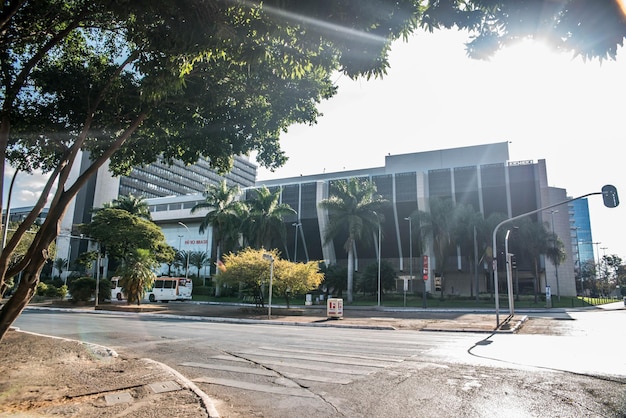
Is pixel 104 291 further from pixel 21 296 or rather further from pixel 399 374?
pixel 399 374

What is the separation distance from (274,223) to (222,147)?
137 feet

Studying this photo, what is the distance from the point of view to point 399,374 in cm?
890

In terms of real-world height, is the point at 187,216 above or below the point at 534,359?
above

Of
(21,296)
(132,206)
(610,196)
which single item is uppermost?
(132,206)

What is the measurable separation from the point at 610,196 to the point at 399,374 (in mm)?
13904

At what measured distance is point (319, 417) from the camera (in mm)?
6008

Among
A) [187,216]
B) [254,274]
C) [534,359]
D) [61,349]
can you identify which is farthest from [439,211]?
[187,216]

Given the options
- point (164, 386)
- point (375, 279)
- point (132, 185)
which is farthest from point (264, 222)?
point (132, 185)

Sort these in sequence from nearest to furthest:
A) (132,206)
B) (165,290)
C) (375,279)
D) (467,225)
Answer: (165,290) → (467,225) → (375,279) → (132,206)

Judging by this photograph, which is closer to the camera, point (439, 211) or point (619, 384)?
point (619, 384)

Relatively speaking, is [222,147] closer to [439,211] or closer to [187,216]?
[439,211]

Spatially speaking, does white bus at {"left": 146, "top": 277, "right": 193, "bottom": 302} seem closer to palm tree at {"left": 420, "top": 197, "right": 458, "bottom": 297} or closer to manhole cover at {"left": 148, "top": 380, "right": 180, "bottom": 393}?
palm tree at {"left": 420, "top": 197, "right": 458, "bottom": 297}

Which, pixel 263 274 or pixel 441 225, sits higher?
pixel 441 225

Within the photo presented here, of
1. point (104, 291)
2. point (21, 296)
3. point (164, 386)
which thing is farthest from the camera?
point (104, 291)
